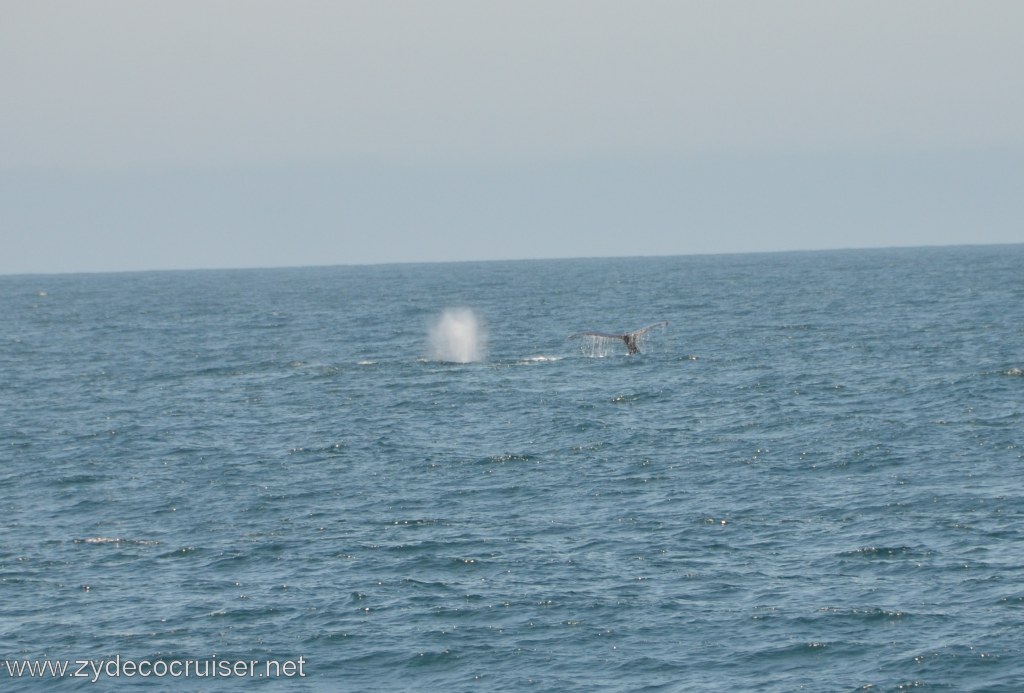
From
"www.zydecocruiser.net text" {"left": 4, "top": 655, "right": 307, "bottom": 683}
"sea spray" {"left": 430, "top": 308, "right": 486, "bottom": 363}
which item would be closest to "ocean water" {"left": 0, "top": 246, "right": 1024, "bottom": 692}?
"www.zydecocruiser.net text" {"left": 4, "top": 655, "right": 307, "bottom": 683}

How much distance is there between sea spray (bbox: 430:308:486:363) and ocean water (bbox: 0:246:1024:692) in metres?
6.32

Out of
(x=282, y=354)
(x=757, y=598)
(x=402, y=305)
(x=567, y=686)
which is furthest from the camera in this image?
(x=402, y=305)

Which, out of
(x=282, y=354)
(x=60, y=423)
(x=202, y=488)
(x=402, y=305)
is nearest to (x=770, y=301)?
(x=402, y=305)

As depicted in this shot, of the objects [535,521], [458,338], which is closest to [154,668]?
[535,521]

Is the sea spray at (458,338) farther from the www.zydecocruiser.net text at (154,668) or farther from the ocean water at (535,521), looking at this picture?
the www.zydecocruiser.net text at (154,668)

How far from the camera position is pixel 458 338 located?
123 meters

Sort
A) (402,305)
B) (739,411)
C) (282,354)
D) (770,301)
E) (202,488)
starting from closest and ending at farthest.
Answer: (202,488) < (739,411) < (282,354) < (770,301) < (402,305)

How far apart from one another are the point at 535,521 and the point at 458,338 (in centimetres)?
7224

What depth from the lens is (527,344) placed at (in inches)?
4537

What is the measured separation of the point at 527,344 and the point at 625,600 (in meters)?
74.1

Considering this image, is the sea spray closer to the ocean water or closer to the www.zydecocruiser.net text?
the ocean water

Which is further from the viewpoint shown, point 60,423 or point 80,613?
point 60,423

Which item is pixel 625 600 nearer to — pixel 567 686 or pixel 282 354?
pixel 567 686

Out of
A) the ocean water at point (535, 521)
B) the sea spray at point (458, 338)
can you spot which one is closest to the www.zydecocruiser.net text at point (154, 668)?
the ocean water at point (535, 521)
